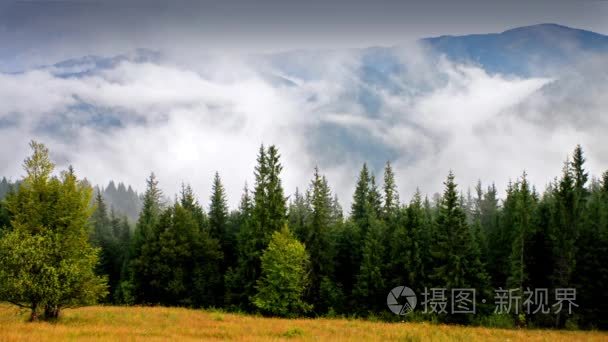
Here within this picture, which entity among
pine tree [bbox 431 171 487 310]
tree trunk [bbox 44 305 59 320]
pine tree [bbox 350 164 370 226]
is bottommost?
tree trunk [bbox 44 305 59 320]

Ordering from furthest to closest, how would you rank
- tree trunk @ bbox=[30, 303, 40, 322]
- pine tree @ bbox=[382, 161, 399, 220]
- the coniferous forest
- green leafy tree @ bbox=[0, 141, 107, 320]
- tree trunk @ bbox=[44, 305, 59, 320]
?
pine tree @ bbox=[382, 161, 399, 220]
the coniferous forest
tree trunk @ bbox=[44, 305, 59, 320]
tree trunk @ bbox=[30, 303, 40, 322]
green leafy tree @ bbox=[0, 141, 107, 320]

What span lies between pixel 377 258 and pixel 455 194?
1094 cm

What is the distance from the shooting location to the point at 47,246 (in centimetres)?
2331

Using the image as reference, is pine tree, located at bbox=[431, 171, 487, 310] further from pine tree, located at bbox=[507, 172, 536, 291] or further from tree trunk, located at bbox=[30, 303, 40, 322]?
tree trunk, located at bbox=[30, 303, 40, 322]

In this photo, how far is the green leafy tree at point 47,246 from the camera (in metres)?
22.0

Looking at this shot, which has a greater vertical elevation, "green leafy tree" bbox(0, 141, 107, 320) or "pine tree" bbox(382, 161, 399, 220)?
"pine tree" bbox(382, 161, 399, 220)

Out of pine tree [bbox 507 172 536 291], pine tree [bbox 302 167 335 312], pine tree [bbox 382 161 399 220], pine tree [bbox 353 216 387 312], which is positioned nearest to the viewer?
pine tree [bbox 507 172 536 291]

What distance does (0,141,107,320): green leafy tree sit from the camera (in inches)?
866

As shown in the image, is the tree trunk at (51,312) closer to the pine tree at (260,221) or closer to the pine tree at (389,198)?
the pine tree at (260,221)

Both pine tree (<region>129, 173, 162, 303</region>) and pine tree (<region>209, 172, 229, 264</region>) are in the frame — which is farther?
pine tree (<region>209, 172, 229, 264</region>)

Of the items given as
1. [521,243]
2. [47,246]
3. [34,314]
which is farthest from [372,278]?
[47,246]

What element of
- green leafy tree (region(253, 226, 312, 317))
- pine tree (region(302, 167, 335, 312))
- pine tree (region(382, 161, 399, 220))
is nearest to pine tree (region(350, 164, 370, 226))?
pine tree (region(382, 161, 399, 220))

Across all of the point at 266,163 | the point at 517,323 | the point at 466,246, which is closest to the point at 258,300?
the point at 266,163

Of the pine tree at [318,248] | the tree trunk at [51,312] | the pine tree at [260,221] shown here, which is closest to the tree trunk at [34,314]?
the tree trunk at [51,312]
